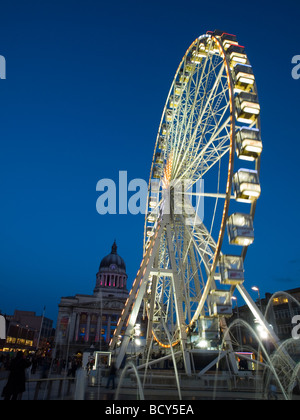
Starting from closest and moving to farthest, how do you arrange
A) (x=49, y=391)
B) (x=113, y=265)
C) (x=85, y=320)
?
(x=49, y=391) → (x=85, y=320) → (x=113, y=265)

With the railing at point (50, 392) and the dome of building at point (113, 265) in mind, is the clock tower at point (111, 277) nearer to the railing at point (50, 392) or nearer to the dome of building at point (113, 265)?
the dome of building at point (113, 265)

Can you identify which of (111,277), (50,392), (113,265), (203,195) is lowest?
(50,392)

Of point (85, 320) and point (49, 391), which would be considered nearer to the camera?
point (49, 391)

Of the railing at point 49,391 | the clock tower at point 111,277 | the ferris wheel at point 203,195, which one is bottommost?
the railing at point 49,391

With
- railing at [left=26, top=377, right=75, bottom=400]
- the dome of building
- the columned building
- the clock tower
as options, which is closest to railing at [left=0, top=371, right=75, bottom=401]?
railing at [left=26, top=377, right=75, bottom=400]

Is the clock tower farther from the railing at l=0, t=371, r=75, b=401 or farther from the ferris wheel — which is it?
the railing at l=0, t=371, r=75, b=401

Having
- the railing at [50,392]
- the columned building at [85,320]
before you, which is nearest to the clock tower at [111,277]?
the columned building at [85,320]

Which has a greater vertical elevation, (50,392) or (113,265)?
(113,265)

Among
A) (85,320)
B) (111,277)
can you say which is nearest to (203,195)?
(85,320)

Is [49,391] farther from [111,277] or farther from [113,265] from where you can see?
[113,265]

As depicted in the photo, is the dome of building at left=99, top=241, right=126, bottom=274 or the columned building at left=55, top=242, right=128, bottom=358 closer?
the columned building at left=55, top=242, right=128, bottom=358

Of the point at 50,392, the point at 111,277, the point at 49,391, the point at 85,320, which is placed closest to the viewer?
the point at 49,391

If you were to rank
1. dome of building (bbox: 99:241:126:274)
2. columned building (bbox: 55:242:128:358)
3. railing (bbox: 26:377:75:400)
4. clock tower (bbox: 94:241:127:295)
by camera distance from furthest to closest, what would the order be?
dome of building (bbox: 99:241:126:274) < clock tower (bbox: 94:241:127:295) < columned building (bbox: 55:242:128:358) < railing (bbox: 26:377:75:400)
